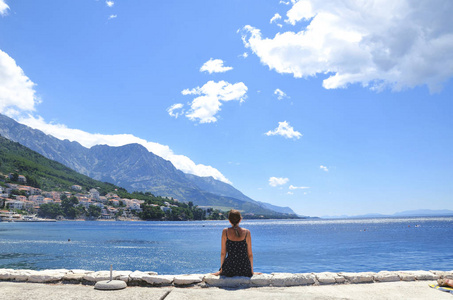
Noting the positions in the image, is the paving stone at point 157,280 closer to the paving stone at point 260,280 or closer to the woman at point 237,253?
the woman at point 237,253

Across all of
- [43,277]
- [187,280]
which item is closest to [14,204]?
[43,277]

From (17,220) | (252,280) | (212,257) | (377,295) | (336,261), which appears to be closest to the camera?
(377,295)

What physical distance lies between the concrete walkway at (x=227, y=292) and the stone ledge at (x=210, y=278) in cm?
32

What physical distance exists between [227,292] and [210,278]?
0.96 m

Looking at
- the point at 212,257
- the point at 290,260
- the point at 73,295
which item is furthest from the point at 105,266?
the point at 73,295

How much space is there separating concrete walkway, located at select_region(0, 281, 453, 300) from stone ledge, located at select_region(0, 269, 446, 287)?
32cm

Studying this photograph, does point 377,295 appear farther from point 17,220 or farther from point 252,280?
point 17,220

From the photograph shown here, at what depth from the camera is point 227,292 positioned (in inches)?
302

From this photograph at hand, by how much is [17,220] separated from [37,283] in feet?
573

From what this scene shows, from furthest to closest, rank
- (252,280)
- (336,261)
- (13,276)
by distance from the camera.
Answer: (336,261), (13,276), (252,280)

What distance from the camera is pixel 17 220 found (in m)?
153

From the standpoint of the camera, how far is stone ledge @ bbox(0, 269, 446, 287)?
851cm

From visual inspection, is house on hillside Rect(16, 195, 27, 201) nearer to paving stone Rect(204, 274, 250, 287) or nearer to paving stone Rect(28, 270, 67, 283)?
paving stone Rect(28, 270, 67, 283)

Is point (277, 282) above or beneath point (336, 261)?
above
